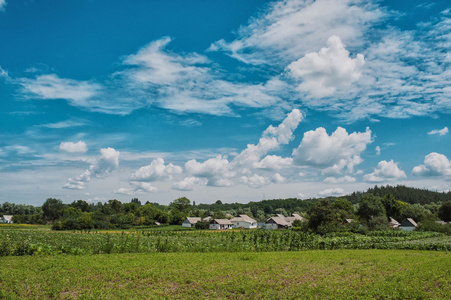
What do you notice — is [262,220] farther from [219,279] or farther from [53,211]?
[219,279]

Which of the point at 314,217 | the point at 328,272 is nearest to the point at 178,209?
the point at 314,217

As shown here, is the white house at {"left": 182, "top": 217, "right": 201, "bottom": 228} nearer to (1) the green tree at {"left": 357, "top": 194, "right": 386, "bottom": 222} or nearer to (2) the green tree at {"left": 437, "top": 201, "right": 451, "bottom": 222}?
(1) the green tree at {"left": 357, "top": 194, "right": 386, "bottom": 222}

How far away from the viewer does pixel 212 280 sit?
52.5ft

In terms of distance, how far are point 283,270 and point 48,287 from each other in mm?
12160

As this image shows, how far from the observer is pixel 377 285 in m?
15.4

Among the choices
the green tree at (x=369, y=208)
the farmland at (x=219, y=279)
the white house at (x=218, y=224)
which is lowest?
the white house at (x=218, y=224)

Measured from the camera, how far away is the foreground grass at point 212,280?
13.9m

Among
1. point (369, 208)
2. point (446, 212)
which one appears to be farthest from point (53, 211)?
point (446, 212)

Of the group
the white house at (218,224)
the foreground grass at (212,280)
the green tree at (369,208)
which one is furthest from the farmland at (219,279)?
the white house at (218,224)

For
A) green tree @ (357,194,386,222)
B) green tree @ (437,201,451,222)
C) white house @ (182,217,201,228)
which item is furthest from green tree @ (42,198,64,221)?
green tree @ (437,201,451,222)

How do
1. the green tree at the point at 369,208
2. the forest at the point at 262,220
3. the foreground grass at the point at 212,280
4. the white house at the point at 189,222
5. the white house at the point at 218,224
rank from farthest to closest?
the white house at the point at 189,222, the white house at the point at 218,224, the green tree at the point at 369,208, the forest at the point at 262,220, the foreground grass at the point at 212,280

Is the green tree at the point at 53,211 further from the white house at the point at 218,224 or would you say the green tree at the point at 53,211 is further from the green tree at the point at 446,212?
the green tree at the point at 446,212

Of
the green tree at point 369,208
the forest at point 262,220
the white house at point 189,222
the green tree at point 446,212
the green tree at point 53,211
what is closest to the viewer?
the forest at point 262,220

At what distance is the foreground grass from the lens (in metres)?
13.9
